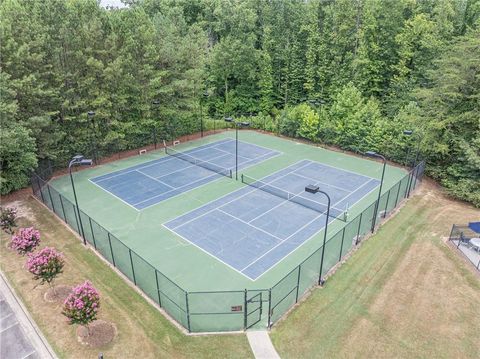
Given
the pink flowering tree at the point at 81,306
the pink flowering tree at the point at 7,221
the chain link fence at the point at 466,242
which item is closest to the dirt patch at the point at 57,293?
the pink flowering tree at the point at 81,306

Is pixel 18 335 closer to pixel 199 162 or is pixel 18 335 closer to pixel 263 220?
pixel 263 220

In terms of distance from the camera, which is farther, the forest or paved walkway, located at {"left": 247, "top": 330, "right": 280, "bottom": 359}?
the forest

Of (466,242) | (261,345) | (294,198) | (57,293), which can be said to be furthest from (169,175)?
(466,242)

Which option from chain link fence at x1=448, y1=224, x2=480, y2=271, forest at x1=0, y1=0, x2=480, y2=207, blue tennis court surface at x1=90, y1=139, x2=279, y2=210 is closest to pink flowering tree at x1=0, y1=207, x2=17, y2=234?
forest at x1=0, y1=0, x2=480, y2=207

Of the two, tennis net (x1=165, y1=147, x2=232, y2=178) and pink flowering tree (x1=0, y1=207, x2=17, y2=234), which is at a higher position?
pink flowering tree (x1=0, y1=207, x2=17, y2=234)

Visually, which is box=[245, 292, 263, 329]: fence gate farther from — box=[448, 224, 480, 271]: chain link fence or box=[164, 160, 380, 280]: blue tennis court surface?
box=[448, 224, 480, 271]: chain link fence

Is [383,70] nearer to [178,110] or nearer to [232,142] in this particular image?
[232,142]
